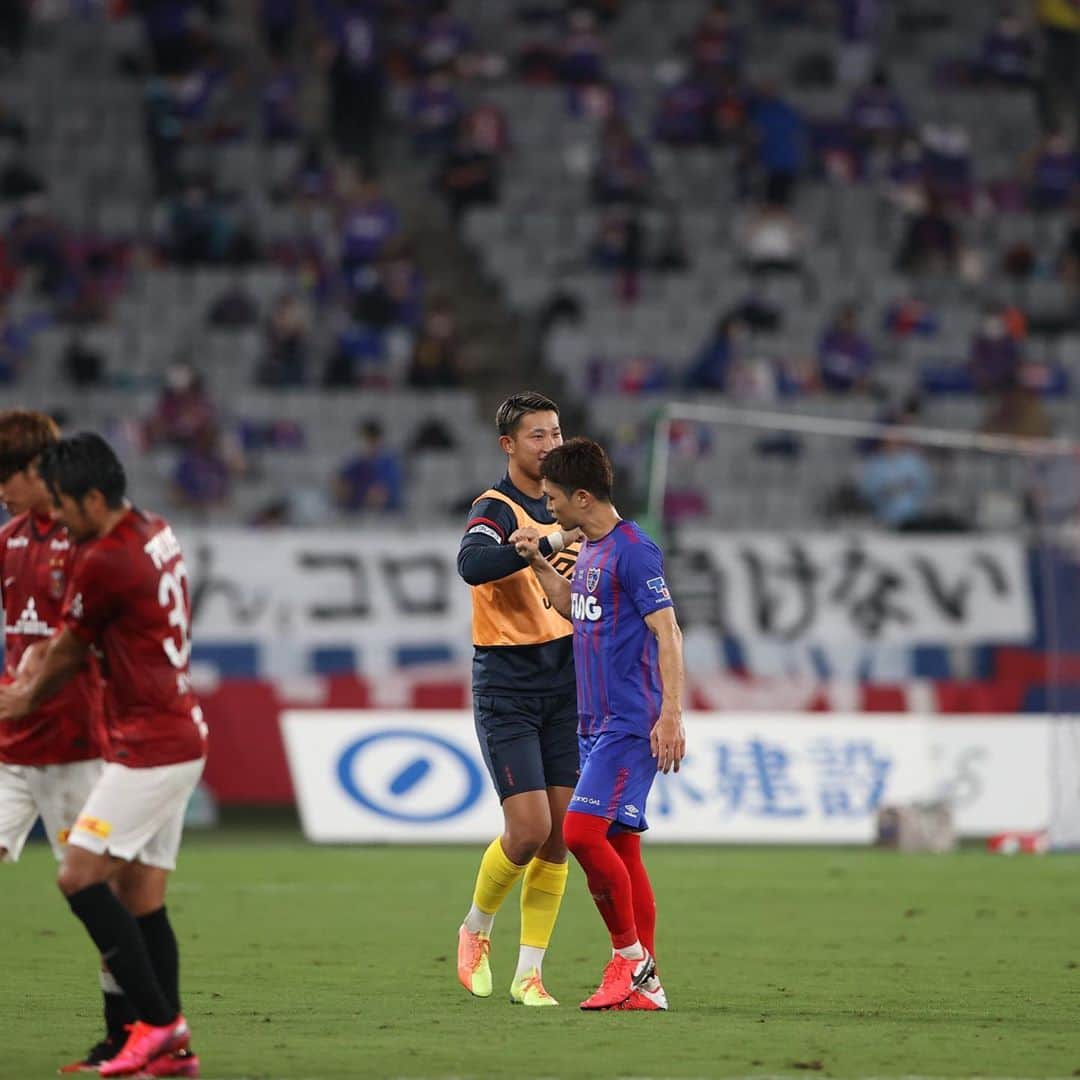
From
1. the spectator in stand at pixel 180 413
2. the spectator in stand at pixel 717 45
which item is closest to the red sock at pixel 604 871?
the spectator in stand at pixel 180 413

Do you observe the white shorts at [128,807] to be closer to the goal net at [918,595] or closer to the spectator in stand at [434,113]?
the goal net at [918,595]

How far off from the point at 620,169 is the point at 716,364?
371 cm

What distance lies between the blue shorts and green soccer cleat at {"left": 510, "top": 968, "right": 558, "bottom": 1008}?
0.74m

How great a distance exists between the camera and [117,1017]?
7.25 meters

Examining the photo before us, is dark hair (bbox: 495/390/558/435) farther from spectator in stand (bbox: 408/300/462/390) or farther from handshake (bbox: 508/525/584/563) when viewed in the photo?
spectator in stand (bbox: 408/300/462/390)

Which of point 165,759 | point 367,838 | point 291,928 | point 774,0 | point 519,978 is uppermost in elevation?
point 774,0

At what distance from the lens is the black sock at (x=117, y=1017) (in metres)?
7.25

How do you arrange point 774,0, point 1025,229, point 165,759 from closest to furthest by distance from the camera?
point 165,759, point 1025,229, point 774,0

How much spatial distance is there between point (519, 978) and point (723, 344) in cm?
1578

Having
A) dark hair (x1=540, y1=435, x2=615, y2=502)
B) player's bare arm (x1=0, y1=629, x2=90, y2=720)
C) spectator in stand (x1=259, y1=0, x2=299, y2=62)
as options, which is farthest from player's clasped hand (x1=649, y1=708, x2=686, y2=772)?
spectator in stand (x1=259, y1=0, x2=299, y2=62)

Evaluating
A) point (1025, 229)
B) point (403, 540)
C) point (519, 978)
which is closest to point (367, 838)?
point (403, 540)

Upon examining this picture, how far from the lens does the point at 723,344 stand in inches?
952

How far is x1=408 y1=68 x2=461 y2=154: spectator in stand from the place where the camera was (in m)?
27.2

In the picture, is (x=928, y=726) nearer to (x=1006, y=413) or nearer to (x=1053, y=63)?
(x=1006, y=413)
